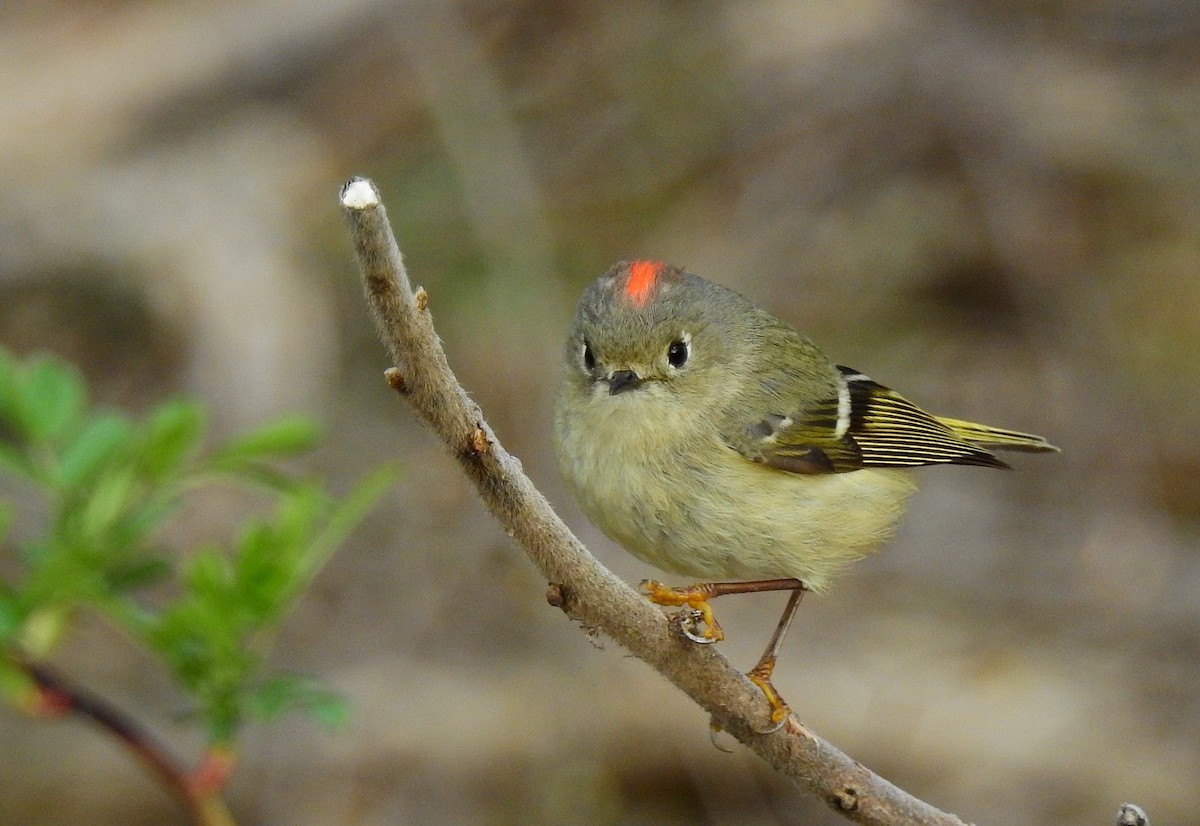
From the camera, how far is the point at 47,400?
213cm

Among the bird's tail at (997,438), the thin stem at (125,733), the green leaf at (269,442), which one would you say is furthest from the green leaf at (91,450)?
the bird's tail at (997,438)

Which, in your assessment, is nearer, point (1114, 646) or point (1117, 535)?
point (1114, 646)

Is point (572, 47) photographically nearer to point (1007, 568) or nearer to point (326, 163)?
point (326, 163)

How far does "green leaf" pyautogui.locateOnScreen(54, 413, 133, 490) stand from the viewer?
2.03 m

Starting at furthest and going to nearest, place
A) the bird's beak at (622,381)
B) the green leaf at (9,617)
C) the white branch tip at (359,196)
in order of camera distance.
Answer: the bird's beak at (622,381)
the green leaf at (9,617)
the white branch tip at (359,196)

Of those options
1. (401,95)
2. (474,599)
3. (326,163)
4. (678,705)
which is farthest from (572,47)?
(678,705)

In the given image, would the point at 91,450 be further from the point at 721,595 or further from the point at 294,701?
the point at 721,595

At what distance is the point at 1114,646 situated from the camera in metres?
4.78

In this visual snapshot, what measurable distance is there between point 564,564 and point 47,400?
0.96 m

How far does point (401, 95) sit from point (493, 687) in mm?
2955

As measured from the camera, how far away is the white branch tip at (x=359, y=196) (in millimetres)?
1280

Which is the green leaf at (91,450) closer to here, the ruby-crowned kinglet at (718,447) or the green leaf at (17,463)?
the green leaf at (17,463)

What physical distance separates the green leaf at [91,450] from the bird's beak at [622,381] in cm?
89

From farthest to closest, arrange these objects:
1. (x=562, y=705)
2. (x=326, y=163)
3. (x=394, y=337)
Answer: (x=326, y=163) → (x=562, y=705) → (x=394, y=337)
